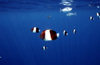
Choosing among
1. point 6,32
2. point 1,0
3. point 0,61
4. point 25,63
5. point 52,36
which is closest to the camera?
point 52,36

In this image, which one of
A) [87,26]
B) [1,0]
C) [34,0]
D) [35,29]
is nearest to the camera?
[35,29]

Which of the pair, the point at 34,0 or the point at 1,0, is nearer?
the point at 1,0

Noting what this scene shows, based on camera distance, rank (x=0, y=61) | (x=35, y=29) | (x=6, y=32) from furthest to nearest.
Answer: (x=6, y=32) < (x=0, y=61) < (x=35, y=29)

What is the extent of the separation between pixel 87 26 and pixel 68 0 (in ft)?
287

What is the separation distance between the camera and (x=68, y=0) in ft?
A: 58.2

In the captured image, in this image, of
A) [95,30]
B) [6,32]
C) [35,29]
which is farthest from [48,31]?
[95,30]

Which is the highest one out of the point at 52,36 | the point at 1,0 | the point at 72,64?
the point at 1,0

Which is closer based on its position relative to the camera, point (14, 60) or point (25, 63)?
point (25, 63)

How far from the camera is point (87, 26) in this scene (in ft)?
336

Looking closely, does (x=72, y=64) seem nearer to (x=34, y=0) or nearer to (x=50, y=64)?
(x=50, y=64)

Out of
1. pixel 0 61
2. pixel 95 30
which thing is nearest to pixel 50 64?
pixel 0 61

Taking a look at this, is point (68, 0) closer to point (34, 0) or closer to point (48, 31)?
point (34, 0)

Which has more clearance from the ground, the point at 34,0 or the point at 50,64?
the point at 34,0

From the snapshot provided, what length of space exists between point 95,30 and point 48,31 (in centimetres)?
10799
